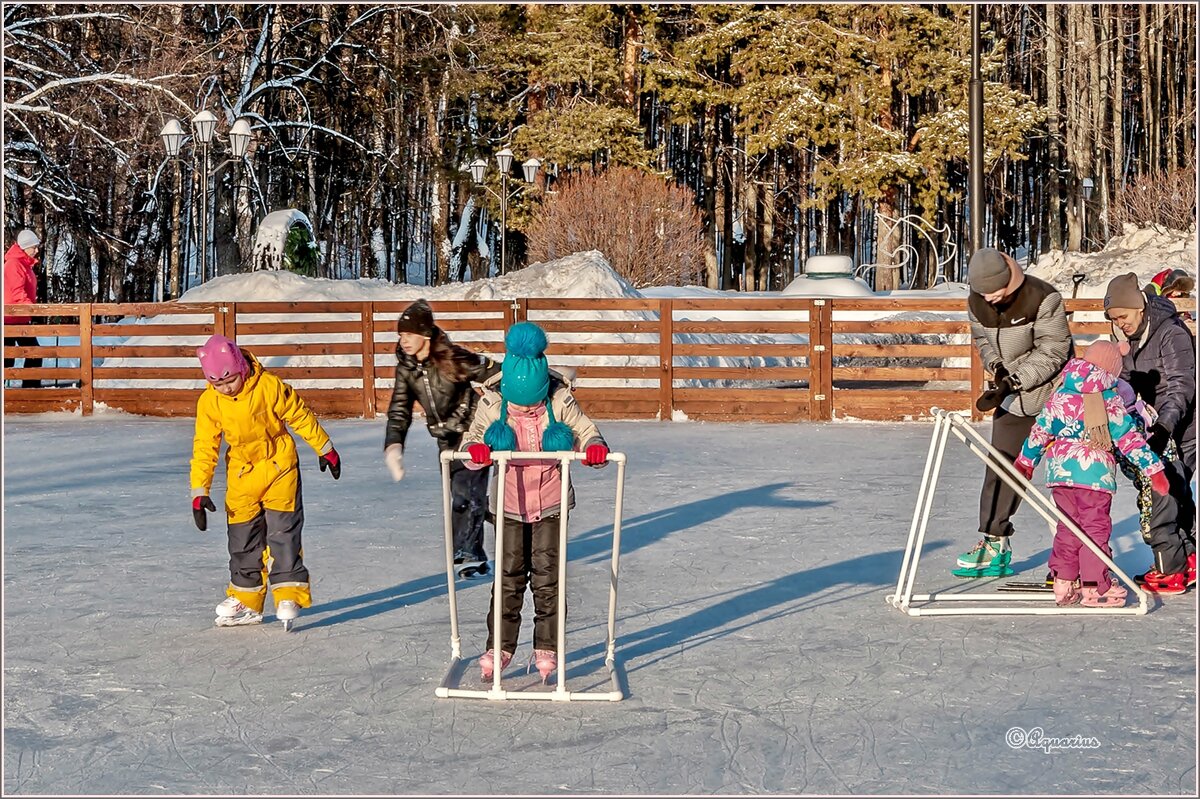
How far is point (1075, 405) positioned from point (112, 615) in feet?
13.2

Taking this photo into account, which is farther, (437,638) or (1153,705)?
(437,638)

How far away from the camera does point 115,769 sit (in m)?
4.01

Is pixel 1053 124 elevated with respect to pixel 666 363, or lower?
elevated

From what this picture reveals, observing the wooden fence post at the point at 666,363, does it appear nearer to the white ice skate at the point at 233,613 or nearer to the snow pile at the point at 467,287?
the snow pile at the point at 467,287

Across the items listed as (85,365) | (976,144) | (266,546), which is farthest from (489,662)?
(976,144)

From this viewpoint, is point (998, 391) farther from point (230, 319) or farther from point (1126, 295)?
point (230, 319)

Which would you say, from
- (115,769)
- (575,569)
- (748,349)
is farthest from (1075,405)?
(748,349)

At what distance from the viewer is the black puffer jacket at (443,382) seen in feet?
21.8

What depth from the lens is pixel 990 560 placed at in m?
6.73

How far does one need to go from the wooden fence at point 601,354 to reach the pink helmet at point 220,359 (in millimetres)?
8768

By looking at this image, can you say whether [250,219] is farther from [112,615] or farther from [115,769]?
[115,769]

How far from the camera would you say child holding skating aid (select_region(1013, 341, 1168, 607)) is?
230 inches

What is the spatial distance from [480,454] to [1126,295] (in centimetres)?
328

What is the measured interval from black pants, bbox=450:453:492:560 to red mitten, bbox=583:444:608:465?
249 centimetres
